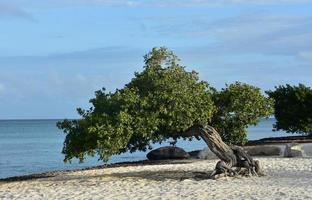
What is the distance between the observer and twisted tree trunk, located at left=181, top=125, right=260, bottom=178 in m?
22.9

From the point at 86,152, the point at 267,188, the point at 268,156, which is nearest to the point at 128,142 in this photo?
the point at 86,152

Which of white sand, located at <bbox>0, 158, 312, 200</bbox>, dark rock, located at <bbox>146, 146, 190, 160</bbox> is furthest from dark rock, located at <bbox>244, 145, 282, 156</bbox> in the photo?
white sand, located at <bbox>0, 158, 312, 200</bbox>

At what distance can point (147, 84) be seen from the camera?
2286 centimetres

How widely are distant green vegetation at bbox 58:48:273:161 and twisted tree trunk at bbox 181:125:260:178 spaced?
1.20ft

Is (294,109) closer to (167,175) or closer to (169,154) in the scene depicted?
(169,154)

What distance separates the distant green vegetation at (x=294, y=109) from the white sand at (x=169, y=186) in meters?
17.8

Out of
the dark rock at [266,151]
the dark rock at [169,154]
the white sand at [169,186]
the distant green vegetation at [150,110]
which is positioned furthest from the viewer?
the dark rock at [169,154]

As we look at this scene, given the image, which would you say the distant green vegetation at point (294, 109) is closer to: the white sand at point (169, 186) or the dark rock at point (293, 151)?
the dark rock at point (293, 151)

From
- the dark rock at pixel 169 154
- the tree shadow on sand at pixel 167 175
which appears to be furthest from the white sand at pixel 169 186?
the dark rock at pixel 169 154

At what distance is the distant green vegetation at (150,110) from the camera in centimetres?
2175

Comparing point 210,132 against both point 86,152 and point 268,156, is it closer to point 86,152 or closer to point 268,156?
point 86,152

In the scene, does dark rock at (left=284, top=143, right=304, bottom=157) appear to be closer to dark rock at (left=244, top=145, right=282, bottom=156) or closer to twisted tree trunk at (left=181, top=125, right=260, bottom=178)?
dark rock at (left=244, top=145, right=282, bottom=156)

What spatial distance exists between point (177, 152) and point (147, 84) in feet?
38.9

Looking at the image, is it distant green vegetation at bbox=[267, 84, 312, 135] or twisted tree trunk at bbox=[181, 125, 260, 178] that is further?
distant green vegetation at bbox=[267, 84, 312, 135]
